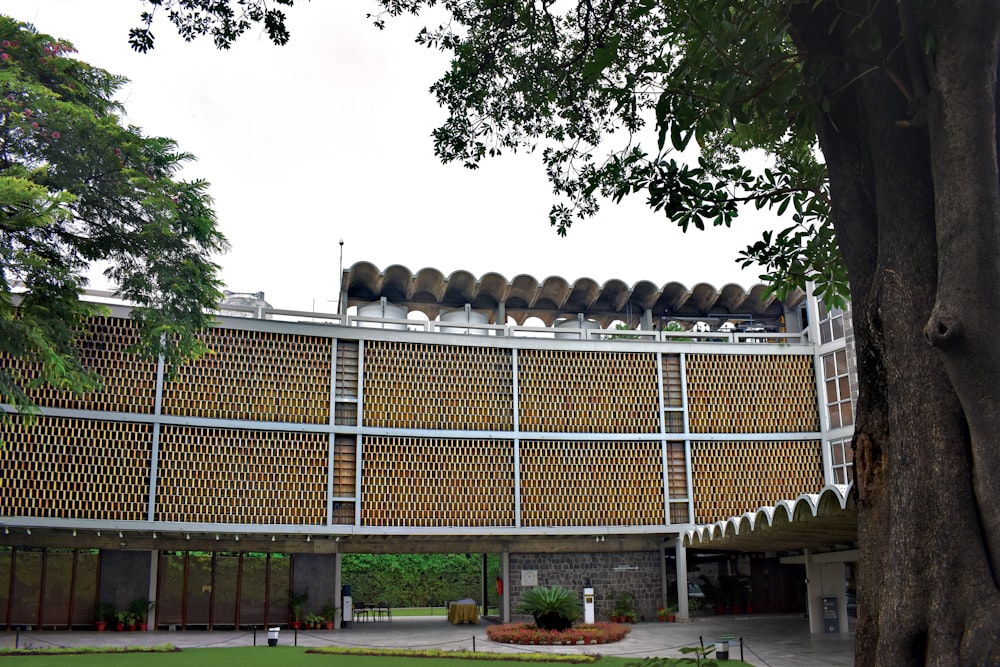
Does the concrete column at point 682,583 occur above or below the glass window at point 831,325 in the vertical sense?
below

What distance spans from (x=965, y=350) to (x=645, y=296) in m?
22.8

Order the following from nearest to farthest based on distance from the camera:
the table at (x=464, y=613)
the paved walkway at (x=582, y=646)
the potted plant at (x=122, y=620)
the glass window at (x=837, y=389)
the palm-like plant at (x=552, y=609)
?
the paved walkway at (x=582, y=646) → the palm-like plant at (x=552, y=609) → the potted plant at (x=122, y=620) → the glass window at (x=837, y=389) → the table at (x=464, y=613)

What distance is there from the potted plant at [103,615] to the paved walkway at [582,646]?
1.29ft

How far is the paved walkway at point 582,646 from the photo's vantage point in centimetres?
1594

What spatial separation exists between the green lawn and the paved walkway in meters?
1.37

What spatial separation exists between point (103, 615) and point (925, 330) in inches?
832

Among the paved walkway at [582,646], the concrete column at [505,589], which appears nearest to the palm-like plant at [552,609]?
the paved walkway at [582,646]

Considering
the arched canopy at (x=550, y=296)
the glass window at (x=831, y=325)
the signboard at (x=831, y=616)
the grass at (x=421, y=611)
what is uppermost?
the arched canopy at (x=550, y=296)

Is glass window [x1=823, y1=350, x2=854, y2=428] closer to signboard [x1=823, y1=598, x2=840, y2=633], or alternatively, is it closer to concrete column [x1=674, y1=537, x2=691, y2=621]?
concrete column [x1=674, y1=537, x2=691, y2=621]

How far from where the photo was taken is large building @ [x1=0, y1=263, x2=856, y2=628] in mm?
21031

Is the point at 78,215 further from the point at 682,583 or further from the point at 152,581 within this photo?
the point at 682,583

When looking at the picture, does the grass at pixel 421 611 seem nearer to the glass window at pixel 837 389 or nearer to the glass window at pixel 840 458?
the glass window at pixel 840 458

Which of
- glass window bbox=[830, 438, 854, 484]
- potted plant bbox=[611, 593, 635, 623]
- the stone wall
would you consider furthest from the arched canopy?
potted plant bbox=[611, 593, 635, 623]

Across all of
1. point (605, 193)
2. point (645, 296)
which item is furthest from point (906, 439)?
point (645, 296)
